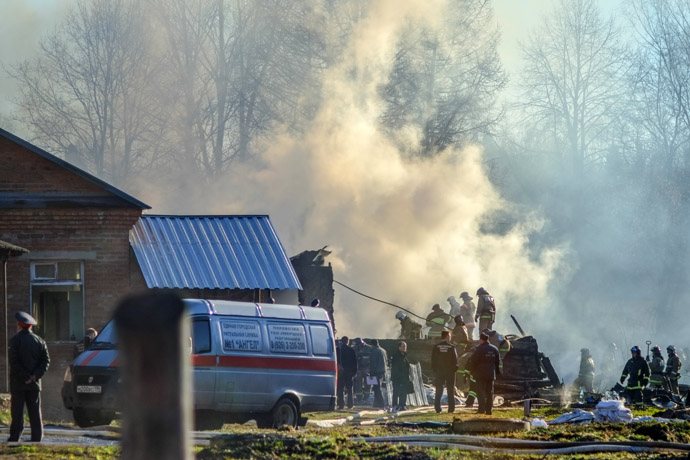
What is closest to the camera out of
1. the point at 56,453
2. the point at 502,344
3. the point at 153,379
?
the point at 153,379

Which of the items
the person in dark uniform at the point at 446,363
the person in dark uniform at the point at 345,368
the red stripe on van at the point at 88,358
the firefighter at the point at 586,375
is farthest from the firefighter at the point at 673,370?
the red stripe on van at the point at 88,358

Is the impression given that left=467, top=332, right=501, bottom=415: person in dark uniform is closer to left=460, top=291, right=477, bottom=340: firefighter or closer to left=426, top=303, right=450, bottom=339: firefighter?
left=426, top=303, right=450, bottom=339: firefighter

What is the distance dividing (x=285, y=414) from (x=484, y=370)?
4910 millimetres

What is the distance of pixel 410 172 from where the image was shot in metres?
41.6

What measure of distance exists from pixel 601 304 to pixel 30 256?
36491 mm

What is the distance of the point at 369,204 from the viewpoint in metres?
39.1

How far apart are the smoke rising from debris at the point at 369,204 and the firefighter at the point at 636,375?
12.7 m

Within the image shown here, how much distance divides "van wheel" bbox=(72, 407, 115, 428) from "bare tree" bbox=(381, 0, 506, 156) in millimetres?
29858

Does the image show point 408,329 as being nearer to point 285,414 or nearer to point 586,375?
point 586,375

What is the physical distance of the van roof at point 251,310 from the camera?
16.8m

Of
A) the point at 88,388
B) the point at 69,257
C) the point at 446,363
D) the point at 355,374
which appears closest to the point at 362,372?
the point at 355,374

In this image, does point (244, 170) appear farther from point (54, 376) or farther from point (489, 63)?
point (54, 376)

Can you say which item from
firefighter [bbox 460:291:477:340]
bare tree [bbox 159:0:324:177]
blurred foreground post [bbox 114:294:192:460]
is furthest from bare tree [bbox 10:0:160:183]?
blurred foreground post [bbox 114:294:192:460]

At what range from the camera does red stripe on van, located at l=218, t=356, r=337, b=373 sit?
16734 millimetres
